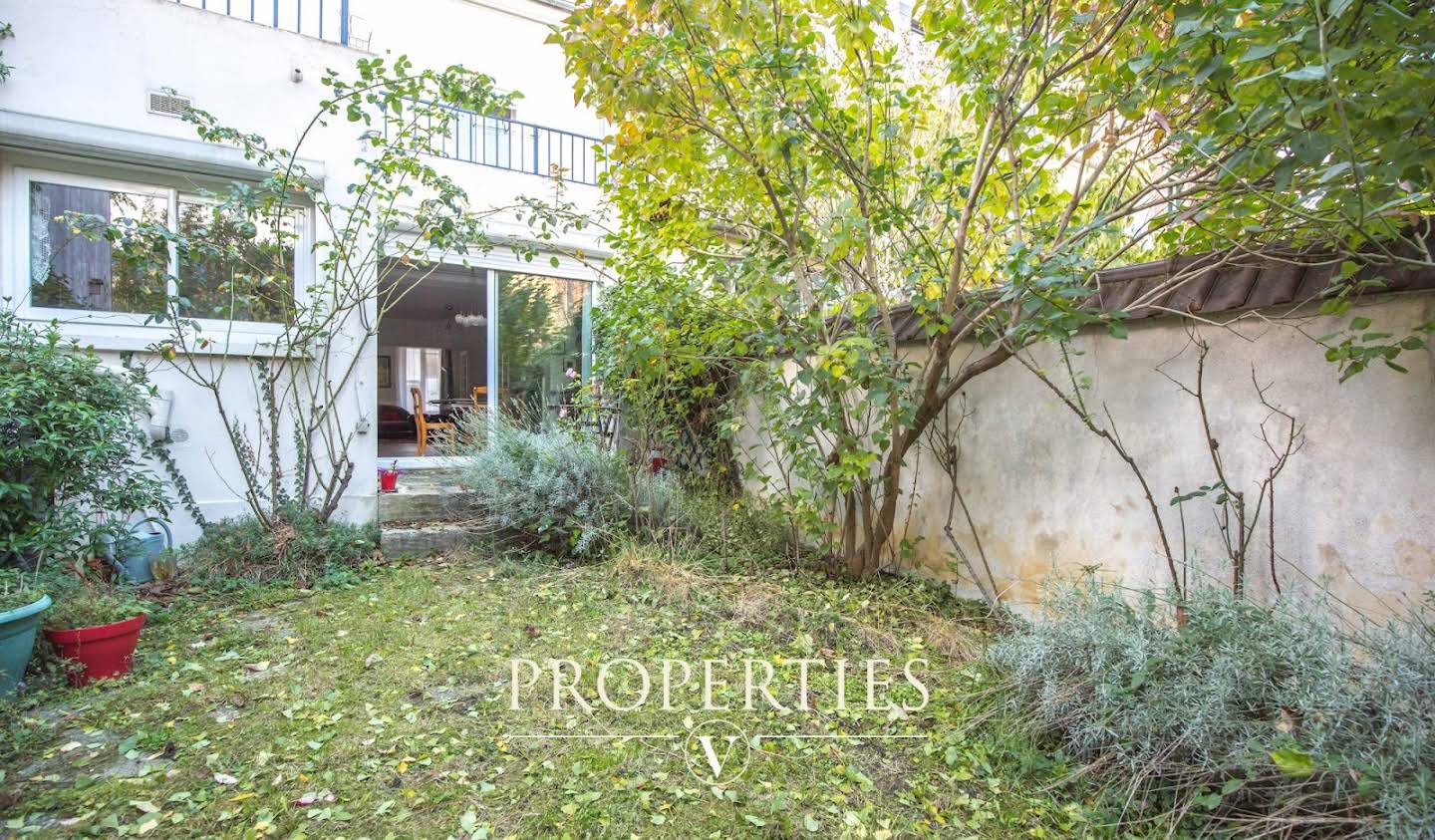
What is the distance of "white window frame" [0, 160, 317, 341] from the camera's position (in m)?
4.33

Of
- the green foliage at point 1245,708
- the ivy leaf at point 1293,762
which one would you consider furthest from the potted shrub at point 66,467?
the ivy leaf at point 1293,762

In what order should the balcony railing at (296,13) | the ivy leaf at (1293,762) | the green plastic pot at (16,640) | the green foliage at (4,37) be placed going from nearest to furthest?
the ivy leaf at (1293,762), the green plastic pot at (16,640), the green foliage at (4,37), the balcony railing at (296,13)

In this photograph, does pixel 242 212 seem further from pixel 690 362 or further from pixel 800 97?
pixel 800 97

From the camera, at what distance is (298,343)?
4730 millimetres

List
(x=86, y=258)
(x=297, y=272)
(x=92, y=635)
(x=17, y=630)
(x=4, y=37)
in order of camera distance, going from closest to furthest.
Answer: (x=17, y=630) → (x=92, y=635) → (x=4, y=37) → (x=86, y=258) → (x=297, y=272)

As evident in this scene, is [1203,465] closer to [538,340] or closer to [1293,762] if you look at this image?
[1293,762]

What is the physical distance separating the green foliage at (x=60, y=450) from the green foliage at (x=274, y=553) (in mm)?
461

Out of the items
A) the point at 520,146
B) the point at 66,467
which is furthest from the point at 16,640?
the point at 520,146

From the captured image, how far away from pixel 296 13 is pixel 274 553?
4.40m

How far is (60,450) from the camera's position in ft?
11.6

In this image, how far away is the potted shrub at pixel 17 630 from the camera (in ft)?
8.22

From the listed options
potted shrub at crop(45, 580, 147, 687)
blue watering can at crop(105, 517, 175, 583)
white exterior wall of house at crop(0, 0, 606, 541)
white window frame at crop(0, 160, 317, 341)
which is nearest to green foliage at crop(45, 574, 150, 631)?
potted shrub at crop(45, 580, 147, 687)

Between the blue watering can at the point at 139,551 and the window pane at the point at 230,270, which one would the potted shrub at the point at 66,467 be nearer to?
the blue watering can at the point at 139,551

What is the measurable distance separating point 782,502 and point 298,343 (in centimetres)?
361
